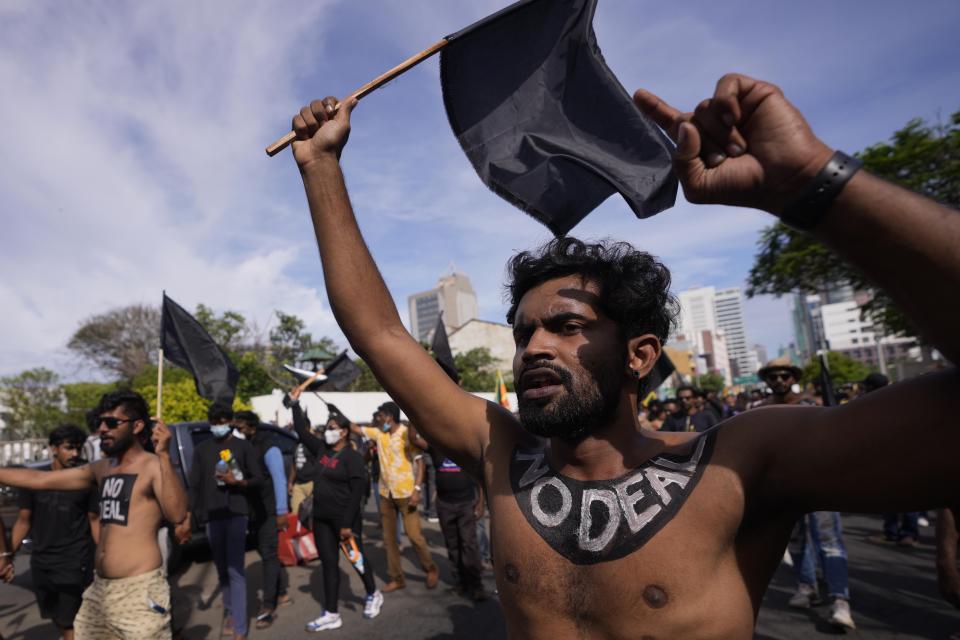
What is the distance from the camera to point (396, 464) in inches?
296

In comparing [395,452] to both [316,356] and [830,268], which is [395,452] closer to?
[316,356]

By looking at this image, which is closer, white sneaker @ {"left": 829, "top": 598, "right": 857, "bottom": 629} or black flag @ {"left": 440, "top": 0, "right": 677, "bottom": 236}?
black flag @ {"left": 440, "top": 0, "right": 677, "bottom": 236}

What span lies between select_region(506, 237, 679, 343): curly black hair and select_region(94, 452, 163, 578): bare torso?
3183 mm

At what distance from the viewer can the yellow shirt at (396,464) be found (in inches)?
293

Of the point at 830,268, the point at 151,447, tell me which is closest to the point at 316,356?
the point at 151,447

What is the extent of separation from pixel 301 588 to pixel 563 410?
7037 millimetres

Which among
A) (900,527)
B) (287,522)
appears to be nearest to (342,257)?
(287,522)

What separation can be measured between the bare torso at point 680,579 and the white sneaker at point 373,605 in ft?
16.9

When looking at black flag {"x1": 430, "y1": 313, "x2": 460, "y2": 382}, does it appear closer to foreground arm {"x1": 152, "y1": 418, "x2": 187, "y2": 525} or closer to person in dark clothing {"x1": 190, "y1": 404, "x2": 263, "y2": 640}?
person in dark clothing {"x1": 190, "y1": 404, "x2": 263, "y2": 640}

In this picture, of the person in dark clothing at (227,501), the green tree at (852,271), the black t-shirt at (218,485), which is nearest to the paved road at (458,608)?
the person in dark clothing at (227,501)

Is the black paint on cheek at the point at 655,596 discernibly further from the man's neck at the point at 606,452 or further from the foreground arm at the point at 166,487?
the foreground arm at the point at 166,487

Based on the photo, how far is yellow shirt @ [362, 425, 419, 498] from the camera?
744cm

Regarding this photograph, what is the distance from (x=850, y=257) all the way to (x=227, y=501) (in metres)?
5.99

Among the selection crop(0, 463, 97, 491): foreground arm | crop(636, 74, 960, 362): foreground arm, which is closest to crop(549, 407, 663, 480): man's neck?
crop(636, 74, 960, 362): foreground arm
